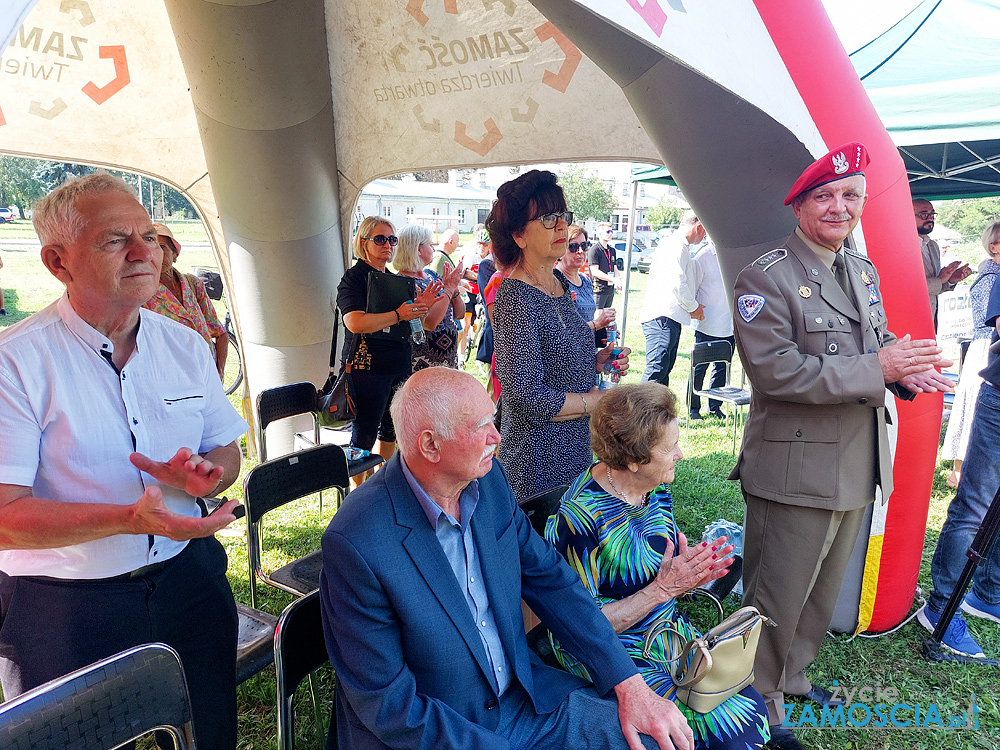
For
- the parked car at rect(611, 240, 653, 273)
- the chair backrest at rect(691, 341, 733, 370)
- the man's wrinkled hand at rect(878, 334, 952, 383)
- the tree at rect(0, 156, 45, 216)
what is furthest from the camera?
the tree at rect(0, 156, 45, 216)

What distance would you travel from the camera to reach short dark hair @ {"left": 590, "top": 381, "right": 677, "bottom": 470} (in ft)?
6.35

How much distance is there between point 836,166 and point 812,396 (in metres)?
0.77

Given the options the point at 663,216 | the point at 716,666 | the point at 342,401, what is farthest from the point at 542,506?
the point at 663,216

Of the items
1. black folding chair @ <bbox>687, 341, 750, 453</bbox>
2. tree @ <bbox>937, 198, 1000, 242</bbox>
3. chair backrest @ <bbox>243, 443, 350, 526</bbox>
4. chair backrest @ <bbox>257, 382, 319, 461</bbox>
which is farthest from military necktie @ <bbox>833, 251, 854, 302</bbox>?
tree @ <bbox>937, 198, 1000, 242</bbox>

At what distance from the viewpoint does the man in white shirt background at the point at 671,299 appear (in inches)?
260

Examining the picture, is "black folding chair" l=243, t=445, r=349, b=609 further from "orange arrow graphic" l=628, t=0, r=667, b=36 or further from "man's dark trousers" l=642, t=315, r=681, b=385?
"man's dark trousers" l=642, t=315, r=681, b=385

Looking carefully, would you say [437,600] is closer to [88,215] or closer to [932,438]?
[88,215]

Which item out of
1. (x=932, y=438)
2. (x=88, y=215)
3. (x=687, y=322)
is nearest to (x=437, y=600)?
(x=88, y=215)

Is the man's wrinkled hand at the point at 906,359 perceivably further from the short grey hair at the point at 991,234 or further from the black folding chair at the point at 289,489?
the short grey hair at the point at 991,234

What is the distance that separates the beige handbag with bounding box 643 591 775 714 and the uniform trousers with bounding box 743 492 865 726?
2.12 feet

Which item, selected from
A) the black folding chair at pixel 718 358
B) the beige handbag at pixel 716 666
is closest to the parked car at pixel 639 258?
the black folding chair at pixel 718 358

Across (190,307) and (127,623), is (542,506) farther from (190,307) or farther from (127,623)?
(190,307)

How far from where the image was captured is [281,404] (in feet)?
13.6

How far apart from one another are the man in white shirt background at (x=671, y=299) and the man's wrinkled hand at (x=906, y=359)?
4450mm
